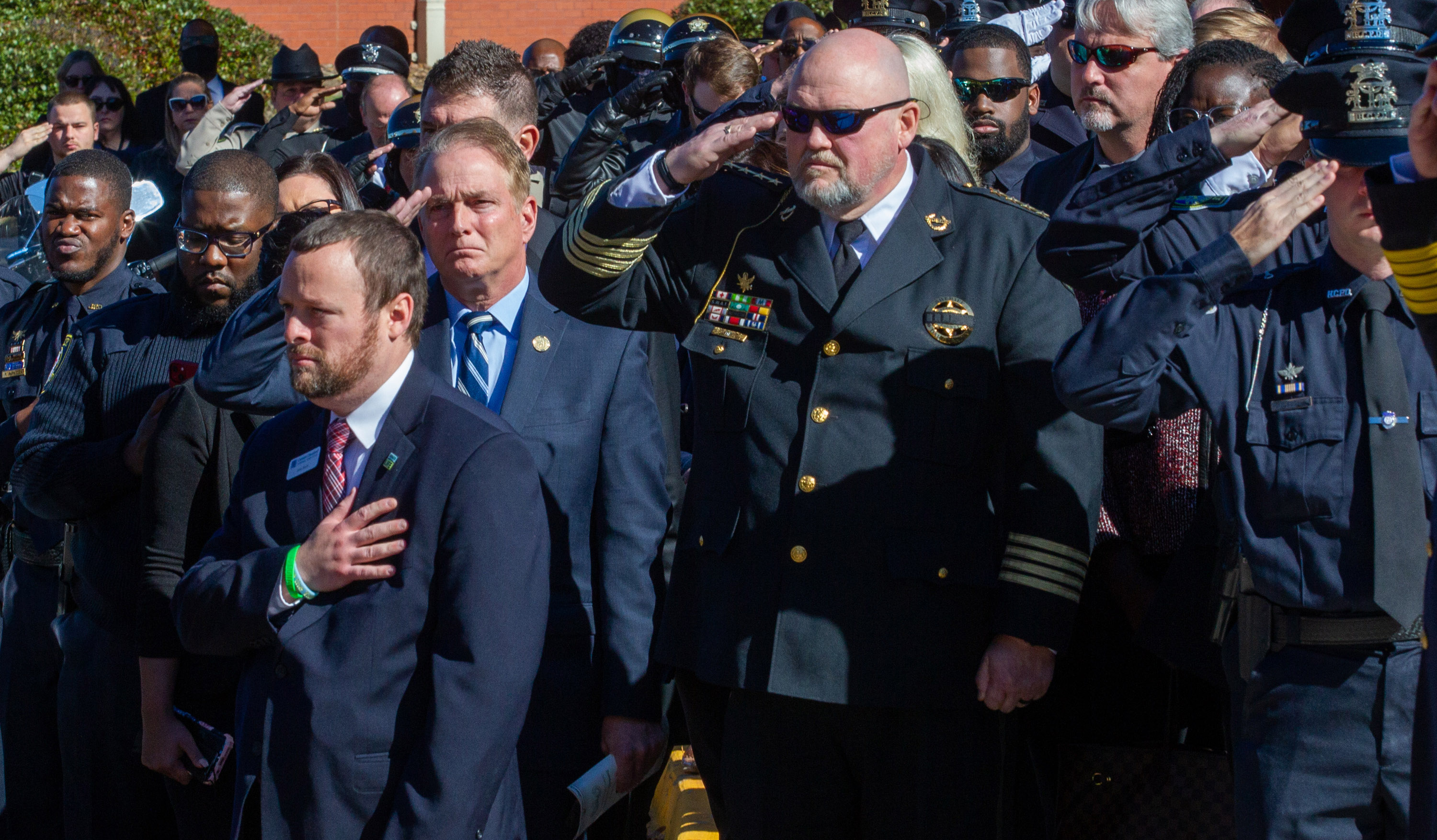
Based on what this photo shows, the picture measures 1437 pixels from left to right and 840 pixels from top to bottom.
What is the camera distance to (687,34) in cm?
725

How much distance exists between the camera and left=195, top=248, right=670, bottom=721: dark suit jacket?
3.69 meters

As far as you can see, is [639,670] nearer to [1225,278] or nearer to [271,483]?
[271,483]

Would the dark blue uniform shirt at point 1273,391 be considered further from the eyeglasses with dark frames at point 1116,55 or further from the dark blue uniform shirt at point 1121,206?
the eyeglasses with dark frames at point 1116,55

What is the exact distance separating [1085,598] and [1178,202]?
1.05 m

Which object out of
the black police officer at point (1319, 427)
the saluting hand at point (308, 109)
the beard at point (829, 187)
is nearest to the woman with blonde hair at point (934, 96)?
the beard at point (829, 187)

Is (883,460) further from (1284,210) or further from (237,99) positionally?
(237,99)

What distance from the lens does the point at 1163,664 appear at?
3.77 metres

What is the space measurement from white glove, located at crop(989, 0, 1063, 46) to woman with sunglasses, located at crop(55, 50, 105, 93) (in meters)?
6.28

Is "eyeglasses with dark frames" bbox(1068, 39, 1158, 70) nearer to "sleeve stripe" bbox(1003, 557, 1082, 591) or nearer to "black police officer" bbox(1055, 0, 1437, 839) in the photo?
"black police officer" bbox(1055, 0, 1437, 839)

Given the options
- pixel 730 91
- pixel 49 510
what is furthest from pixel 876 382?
pixel 730 91

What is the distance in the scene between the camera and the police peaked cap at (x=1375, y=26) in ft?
9.82

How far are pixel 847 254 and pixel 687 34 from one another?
4.06 metres

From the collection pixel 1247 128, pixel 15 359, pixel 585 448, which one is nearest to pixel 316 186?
pixel 15 359

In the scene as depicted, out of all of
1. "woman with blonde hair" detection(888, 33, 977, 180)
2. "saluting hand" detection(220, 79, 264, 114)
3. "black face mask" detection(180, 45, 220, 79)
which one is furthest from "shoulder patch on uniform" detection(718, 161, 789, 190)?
"black face mask" detection(180, 45, 220, 79)
